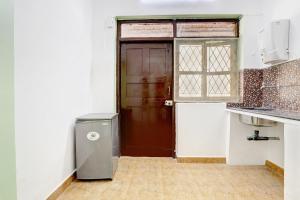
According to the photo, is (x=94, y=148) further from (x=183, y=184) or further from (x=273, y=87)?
(x=273, y=87)

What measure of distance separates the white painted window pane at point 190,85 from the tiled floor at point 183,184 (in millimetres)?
1233

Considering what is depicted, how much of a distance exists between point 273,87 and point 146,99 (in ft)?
6.77

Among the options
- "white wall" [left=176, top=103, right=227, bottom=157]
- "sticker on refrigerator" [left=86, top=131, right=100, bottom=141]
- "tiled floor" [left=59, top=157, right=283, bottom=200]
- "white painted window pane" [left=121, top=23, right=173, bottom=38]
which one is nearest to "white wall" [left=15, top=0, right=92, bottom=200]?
"sticker on refrigerator" [left=86, top=131, right=100, bottom=141]

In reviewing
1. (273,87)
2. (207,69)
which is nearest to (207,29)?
(207,69)

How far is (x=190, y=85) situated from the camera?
4023 mm

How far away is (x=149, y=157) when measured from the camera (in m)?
4.07

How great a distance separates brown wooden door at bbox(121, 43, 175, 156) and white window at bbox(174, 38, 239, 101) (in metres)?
0.22

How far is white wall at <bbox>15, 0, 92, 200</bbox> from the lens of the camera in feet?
5.91

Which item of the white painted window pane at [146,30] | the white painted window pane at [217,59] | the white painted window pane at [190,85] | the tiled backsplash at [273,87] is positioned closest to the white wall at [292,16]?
the tiled backsplash at [273,87]

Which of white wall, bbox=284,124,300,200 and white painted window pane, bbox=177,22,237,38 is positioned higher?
white painted window pane, bbox=177,22,237,38

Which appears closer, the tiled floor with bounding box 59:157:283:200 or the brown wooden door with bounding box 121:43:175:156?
the tiled floor with bounding box 59:157:283:200

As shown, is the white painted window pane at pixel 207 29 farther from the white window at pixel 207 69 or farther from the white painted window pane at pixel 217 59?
the white painted window pane at pixel 217 59

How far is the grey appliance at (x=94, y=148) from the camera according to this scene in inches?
113

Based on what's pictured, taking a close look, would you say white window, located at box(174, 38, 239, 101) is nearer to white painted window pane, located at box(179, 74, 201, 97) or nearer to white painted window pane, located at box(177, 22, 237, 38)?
white painted window pane, located at box(179, 74, 201, 97)
